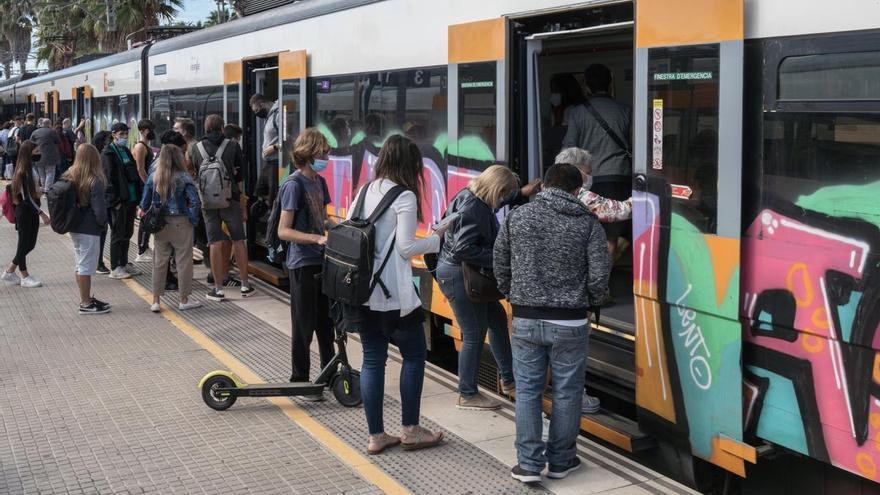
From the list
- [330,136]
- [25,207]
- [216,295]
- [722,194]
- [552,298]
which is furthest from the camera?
[25,207]

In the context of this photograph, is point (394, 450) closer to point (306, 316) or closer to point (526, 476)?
point (526, 476)

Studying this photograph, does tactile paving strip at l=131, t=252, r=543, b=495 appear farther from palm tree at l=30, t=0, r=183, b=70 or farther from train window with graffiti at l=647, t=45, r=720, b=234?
palm tree at l=30, t=0, r=183, b=70

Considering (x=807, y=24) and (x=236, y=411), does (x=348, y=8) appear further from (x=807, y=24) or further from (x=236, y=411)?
(x=807, y=24)

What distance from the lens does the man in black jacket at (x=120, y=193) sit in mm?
11430

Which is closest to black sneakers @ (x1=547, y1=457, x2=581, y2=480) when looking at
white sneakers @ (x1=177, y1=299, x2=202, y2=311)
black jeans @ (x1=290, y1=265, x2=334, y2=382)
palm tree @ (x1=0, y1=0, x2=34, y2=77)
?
black jeans @ (x1=290, y1=265, x2=334, y2=382)

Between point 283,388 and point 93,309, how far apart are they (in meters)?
4.05

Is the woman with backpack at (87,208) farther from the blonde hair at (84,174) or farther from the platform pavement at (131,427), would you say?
the platform pavement at (131,427)

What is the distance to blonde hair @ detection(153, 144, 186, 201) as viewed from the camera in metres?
9.31

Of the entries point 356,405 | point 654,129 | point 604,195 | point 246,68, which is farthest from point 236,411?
point 246,68

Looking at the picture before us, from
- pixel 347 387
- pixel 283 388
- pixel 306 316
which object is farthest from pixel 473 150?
pixel 283 388

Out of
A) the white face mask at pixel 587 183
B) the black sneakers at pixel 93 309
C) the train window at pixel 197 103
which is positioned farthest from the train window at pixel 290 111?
the white face mask at pixel 587 183

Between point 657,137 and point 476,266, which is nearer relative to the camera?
point 657,137

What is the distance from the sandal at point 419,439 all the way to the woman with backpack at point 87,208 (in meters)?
5.05

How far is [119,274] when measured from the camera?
11688 millimetres
